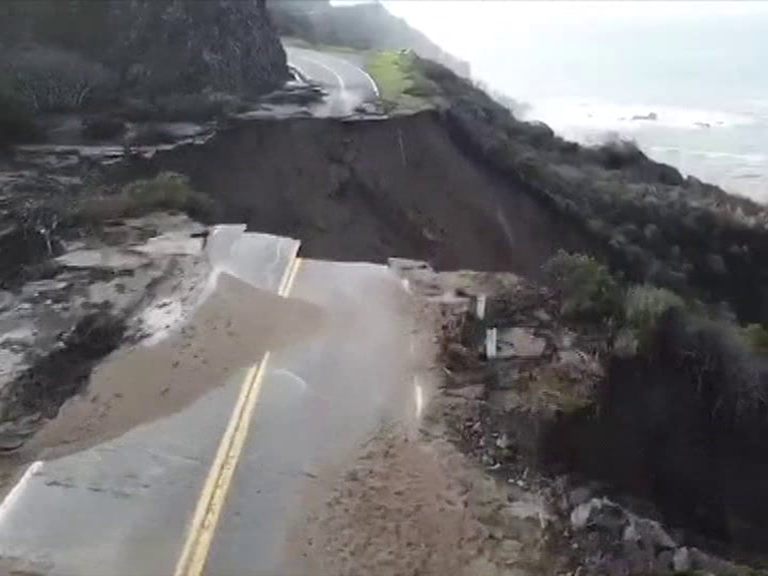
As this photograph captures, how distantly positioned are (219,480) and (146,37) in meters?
23.3

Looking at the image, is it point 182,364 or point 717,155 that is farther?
point 717,155

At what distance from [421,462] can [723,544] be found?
3891mm

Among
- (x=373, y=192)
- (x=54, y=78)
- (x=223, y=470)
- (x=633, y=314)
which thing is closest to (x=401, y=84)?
(x=373, y=192)

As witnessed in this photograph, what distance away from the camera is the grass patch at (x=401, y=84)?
Result: 30.7 metres

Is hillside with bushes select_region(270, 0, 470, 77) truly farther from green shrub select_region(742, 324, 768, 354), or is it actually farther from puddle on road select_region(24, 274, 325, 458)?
puddle on road select_region(24, 274, 325, 458)

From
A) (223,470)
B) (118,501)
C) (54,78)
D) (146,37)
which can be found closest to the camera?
(118,501)

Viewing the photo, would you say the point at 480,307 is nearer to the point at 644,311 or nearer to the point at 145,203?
the point at 644,311

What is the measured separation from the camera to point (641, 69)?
67812 mm

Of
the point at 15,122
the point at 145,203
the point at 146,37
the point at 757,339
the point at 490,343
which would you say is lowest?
the point at 757,339

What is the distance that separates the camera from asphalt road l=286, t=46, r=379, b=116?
30548 mm

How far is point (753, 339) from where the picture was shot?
1455 centimetres

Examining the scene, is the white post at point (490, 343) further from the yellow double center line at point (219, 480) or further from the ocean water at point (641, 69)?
the ocean water at point (641, 69)

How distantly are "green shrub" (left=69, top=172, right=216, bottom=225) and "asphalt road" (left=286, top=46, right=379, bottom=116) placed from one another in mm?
9178

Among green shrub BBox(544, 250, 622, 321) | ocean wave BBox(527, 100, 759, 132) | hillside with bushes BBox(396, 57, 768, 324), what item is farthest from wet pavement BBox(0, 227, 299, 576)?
ocean wave BBox(527, 100, 759, 132)
